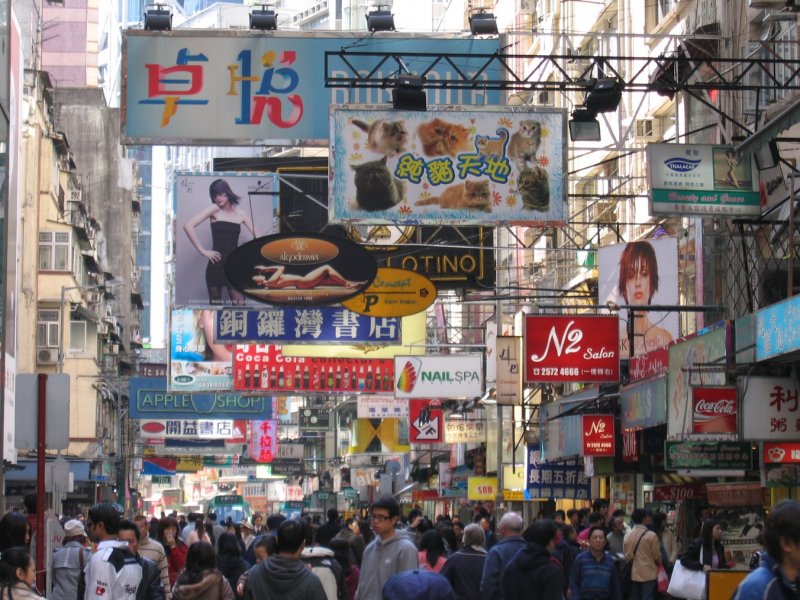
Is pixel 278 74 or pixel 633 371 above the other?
pixel 278 74

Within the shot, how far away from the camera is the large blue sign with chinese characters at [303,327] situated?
33.2 meters

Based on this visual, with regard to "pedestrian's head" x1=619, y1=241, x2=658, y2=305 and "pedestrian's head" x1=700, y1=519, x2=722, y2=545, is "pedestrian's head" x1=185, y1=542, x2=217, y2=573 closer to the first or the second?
"pedestrian's head" x1=700, y1=519, x2=722, y2=545

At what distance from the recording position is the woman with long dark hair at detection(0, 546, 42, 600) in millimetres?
8508

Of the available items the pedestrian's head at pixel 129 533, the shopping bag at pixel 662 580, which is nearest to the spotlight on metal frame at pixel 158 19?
the shopping bag at pixel 662 580

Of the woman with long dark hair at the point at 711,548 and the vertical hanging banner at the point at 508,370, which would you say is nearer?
the woman with long dark hair at the point at 711,548

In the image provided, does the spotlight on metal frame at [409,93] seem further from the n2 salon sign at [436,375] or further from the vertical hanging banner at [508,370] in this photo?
the n2 salon sign at [436,375]

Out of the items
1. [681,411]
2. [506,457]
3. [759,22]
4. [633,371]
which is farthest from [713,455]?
[506,457]

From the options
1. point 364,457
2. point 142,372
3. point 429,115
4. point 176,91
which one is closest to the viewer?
point 429,115

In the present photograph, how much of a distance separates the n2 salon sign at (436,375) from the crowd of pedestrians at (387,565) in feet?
59.2

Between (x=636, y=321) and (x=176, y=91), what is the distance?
32.9ft

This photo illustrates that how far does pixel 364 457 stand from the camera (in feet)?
232

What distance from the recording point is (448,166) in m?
20.8

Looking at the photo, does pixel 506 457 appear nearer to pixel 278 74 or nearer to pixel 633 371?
pixel 633 371

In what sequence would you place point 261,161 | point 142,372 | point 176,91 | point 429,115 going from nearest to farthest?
point 429,115, point 176,91, point 261,161, point 142,372
